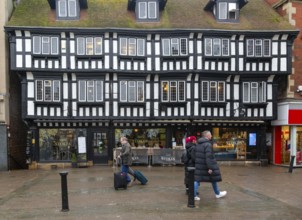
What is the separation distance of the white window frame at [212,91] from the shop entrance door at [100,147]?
242 inches

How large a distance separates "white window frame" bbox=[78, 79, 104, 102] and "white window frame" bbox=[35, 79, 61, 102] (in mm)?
1203

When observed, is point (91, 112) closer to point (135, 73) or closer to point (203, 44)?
point (135, 73)

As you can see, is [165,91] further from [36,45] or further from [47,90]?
[36,45]

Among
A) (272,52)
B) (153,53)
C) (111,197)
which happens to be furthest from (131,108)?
(111,197)

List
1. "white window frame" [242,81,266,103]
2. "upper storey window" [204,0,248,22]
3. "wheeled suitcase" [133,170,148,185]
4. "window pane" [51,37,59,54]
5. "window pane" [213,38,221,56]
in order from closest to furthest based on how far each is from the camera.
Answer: "wheeled suitcase" [133,170,148,185] < "window pane" [51,37,59,54] < "window pane" [213,38,221,56] < "white window frame" [242,81,266,103] < "upper storey window" [204,0,248,22]

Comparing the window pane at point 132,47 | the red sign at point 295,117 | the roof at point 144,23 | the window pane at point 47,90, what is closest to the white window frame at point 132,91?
the window pane at point 132,47

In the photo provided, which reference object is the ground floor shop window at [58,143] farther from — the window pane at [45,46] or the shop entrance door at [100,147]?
the window pane at [45,46]

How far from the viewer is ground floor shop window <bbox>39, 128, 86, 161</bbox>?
19.3 meters

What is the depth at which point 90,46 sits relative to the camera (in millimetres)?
18750

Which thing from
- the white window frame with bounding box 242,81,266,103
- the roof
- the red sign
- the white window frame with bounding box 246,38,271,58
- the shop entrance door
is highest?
the roof

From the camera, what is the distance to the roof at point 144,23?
18.9 meters

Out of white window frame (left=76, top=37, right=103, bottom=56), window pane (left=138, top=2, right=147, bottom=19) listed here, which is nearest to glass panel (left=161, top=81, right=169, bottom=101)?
white window frame (left=76, top=37, right=103, bottom=56)

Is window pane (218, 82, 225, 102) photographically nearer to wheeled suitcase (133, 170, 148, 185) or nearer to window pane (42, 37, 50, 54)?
wheeled suitcase (133, 170, 148, 185)

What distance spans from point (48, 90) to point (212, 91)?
924 centimetres
